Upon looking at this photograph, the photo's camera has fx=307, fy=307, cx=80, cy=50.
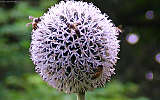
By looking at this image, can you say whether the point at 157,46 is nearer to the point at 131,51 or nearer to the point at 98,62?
the point at 131,51

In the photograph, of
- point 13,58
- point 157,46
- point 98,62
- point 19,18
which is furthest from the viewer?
point 157,46

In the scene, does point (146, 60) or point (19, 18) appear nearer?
point (19, 18)

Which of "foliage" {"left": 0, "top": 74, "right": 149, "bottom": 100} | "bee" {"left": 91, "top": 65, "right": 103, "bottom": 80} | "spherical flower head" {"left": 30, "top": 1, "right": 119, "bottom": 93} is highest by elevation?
"spherical flower head" {"left": 30, "top": 1, "right": 119, "bottom": 93}

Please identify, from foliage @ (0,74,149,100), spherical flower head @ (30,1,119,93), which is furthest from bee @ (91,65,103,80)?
foliage @ (0,74,149,100)

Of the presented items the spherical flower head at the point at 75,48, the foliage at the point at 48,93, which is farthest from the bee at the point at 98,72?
the foliage at the point at 48,93

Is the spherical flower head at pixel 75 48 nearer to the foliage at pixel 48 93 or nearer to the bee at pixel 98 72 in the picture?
the bee at pixel 98 72

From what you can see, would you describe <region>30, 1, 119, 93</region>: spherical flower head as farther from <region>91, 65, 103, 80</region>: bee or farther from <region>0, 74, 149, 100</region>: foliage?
<region>0, 74, 149, 100</region>: foliage

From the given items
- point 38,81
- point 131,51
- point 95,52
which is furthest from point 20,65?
point 95,52

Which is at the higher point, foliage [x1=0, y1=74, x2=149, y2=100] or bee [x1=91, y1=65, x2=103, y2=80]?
bee [x1=91, y1=65, x2=103, y2=80]
